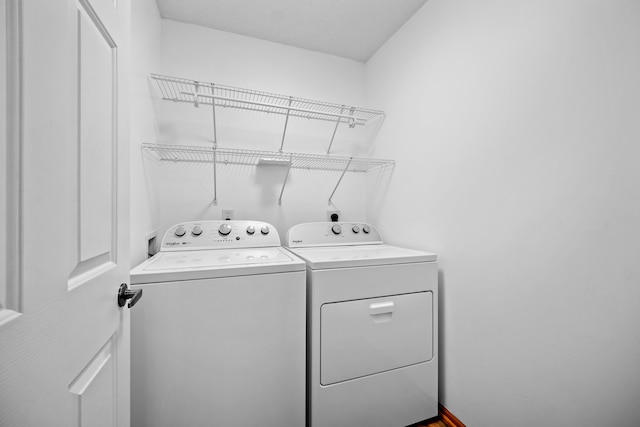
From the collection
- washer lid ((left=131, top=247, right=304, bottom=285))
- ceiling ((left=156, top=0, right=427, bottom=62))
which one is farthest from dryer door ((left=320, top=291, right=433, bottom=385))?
ceiling ((left=156, top=0, right=427, bottom=62))

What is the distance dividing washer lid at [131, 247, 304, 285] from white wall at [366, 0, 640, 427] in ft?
3.19

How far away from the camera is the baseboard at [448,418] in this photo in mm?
1351

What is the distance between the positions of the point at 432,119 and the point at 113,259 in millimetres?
1772

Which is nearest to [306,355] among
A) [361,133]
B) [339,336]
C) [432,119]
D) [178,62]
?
[339,336]

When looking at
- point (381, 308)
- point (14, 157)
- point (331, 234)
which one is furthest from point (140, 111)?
point (381, 308)

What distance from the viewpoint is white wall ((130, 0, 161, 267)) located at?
1213mm

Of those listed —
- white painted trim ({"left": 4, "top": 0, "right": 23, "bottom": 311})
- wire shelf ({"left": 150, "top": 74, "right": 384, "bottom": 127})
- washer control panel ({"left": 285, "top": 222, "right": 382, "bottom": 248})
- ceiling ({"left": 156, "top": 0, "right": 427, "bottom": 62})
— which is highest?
ceiling ({"left": 156, "top": 0, "right": 427, "bottom": 62})

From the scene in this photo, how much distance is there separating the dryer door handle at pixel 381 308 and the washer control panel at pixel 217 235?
0.80 metres

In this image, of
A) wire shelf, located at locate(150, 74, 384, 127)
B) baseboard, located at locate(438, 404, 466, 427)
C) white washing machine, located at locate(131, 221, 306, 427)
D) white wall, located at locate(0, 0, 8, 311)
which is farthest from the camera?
wire shelf, located at locate(150, 74, 384, 127)

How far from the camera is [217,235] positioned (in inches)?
64.4

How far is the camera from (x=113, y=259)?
729 millimetres

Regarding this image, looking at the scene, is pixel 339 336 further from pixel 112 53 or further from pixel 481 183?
pixel 112 53

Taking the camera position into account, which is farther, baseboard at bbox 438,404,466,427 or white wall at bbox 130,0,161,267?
baseboard at bbox 438,404,466,427

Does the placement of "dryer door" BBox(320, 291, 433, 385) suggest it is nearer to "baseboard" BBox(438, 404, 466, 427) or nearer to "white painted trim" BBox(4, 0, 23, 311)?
"baseboard" BBox(438, 404, 466, 427)
